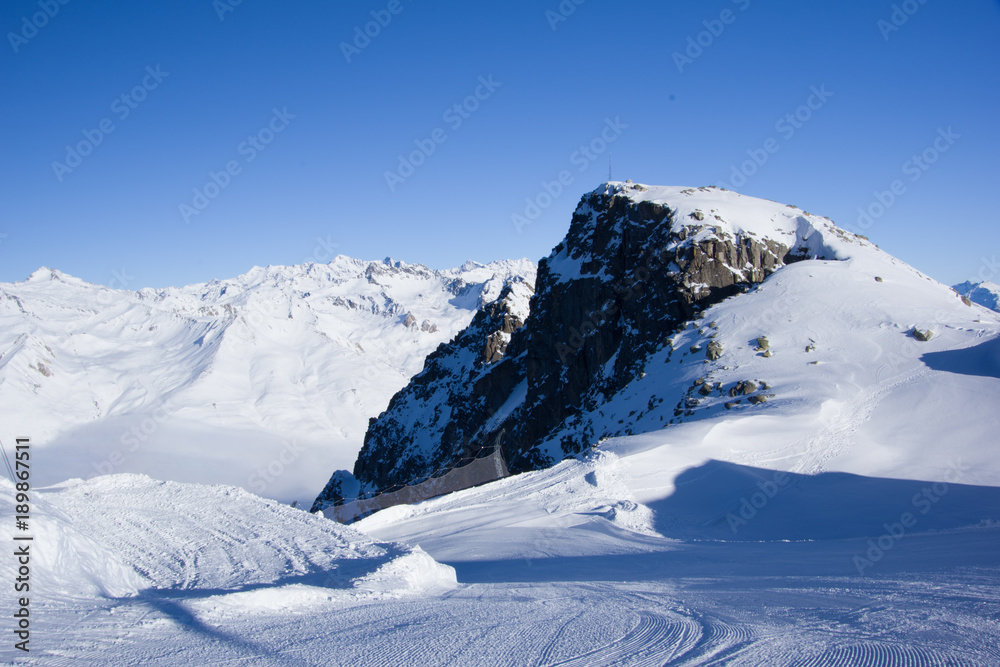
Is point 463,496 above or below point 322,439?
below

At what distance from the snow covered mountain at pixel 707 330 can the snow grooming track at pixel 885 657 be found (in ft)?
48.4

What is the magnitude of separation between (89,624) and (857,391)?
26.5 m

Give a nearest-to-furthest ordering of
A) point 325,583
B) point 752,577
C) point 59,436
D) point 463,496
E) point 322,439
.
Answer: point 325,583 → point 752,577 → point 463,496 → point 59,436 → point 322,439

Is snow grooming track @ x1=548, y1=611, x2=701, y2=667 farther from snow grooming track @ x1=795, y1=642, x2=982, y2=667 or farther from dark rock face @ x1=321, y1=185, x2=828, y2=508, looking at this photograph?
dark rock face @ x1=321, y1=185, x2=828, y2=508

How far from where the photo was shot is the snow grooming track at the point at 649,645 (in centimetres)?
628

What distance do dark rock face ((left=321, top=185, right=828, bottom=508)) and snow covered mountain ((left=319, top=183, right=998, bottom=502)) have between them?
0.12 m

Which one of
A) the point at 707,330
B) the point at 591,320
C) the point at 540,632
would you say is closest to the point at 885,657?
the point at 540,632

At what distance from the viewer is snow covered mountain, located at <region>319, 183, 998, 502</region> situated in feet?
86.9

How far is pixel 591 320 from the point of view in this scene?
44.9 meters

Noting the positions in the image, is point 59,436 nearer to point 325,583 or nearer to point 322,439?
point 322,439

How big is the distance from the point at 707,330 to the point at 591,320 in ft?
38.7

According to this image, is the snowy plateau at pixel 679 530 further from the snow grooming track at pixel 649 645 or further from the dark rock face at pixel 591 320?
the dark rock face at pixel 591 320

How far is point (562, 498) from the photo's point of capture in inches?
728

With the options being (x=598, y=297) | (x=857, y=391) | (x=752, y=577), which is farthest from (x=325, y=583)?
(x=598, y=297)
